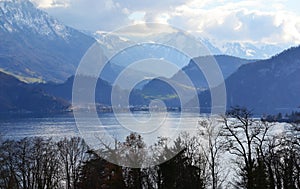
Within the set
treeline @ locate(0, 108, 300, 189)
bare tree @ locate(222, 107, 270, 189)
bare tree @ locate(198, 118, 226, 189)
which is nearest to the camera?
bare tree @ locate(222, 107, 270, 189)

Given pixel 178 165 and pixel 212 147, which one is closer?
pixel 178 165

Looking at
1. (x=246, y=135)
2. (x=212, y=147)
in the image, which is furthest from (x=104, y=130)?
(x=246, y=135)

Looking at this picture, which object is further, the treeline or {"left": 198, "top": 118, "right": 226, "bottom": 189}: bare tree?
{"left": 198, "top": 118, "right": 226, "bottom": 189}: bare tree

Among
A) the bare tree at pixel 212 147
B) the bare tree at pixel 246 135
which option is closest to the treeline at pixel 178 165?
the bare tree at pixel 246 135

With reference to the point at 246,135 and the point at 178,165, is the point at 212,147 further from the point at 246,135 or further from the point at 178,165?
the point at 246,135

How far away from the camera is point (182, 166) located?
40.0 meters

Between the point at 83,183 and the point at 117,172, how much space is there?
6103mm

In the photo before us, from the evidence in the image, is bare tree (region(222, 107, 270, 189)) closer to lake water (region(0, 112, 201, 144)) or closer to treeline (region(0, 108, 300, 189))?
treeline (region(0, 108, 300, 189))

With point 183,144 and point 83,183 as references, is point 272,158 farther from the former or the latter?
point 83,183

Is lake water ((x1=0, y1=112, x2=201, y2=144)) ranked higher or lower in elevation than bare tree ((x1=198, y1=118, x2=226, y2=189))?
higher

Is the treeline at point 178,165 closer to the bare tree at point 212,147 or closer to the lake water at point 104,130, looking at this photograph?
the bare tree at point 212,147

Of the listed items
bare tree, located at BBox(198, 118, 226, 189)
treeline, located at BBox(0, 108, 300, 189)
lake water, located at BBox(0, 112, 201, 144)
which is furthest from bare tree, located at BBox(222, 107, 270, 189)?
lake water, located at BBox(0, 112, 201, 144)

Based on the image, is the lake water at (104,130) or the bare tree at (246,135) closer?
the bare tree at (246,135)

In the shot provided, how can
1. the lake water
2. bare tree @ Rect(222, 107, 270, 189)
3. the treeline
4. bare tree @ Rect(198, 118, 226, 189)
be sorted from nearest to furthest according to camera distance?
bare tree @ Rect(222, 107, 270, 189), the treeline, bare tree @ Rect(198, 118, 226, 189), the lake water
